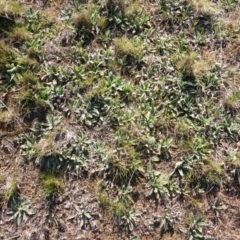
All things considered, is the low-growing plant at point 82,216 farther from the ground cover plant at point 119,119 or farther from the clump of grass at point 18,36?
the clump of grass at point 18,36

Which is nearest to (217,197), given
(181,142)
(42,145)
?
(181,142)

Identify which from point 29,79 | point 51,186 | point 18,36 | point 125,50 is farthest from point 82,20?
point 51,186

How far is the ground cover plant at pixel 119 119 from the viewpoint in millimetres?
4020

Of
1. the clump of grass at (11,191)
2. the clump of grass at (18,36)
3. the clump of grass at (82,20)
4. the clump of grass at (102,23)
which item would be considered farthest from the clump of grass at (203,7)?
the clump of grass at (11,191)

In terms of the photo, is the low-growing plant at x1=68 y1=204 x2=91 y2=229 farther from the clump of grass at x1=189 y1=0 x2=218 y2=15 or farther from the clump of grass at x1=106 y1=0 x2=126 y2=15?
the clump of grass at x1=189 y1=0 x2=218 y2=15

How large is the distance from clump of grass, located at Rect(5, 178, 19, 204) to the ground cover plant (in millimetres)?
11

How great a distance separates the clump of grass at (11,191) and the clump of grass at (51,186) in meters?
0.27

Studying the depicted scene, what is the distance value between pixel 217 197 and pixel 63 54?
2.42 metres

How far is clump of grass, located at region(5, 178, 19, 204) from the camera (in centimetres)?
396

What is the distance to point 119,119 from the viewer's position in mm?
4285

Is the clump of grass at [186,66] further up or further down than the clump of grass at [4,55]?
further up

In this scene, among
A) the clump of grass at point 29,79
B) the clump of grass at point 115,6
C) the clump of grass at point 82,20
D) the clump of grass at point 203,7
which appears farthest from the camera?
the clump of grass at point 203,7

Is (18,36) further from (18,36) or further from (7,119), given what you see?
(7,119)

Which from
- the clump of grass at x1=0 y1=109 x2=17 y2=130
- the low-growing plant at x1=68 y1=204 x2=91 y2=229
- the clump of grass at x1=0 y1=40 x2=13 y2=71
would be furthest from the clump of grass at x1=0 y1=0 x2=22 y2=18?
the low-growing plant at x1=68 y1=204 x2=91 y2=229
